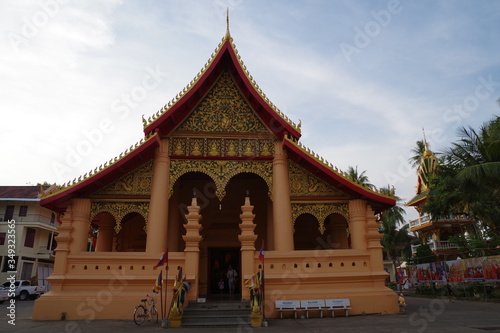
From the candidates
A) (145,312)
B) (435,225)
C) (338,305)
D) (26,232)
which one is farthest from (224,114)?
(26,232)

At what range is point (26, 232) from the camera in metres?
31.1

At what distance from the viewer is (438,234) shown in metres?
30.8

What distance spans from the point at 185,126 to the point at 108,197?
140 inches

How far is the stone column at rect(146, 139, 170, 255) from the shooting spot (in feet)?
37.4

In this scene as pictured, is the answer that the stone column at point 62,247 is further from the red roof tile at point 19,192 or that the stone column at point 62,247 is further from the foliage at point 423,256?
the red roof tile at point 19,192

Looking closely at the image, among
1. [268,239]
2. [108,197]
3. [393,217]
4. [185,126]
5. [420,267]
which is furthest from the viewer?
[393,217]

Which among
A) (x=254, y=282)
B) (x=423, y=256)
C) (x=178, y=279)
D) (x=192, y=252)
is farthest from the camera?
(x=423, y=256)

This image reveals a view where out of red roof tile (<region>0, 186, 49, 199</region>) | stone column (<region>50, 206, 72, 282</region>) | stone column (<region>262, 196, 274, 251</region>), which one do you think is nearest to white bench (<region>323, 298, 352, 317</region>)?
stone column (<region>262, 196, 274, 251</region>)

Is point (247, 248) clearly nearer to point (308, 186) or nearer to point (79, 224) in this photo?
point (308, 186)

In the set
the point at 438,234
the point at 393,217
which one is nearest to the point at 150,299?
the point at 438,234

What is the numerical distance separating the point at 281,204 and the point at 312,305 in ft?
10.8

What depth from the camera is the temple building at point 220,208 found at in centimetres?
1078

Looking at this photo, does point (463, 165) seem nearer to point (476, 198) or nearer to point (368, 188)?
point (476, 198)

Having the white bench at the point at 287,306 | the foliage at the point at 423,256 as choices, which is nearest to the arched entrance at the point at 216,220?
the white bench at the point at 287,306
